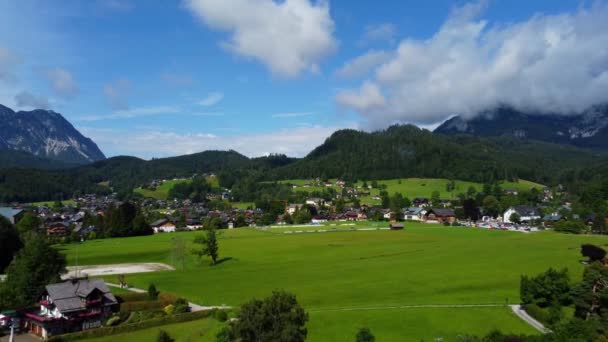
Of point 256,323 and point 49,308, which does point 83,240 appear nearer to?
point 49,308

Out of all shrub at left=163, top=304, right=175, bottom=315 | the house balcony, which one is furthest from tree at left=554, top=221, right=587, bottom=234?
the house balcony

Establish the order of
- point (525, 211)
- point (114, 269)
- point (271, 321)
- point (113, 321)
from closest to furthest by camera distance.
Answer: point (271, 321) < point (113, 321) < point (114, 269) < point (525, 211)

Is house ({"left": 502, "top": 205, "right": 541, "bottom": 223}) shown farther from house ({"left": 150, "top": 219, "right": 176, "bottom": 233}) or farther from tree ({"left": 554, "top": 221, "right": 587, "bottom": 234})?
house ({"left": 150, "top": 219, "right": 176, "bottom": 233})

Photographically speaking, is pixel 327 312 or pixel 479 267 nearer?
pixel 327 312

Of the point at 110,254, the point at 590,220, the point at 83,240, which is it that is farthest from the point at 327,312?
the point at 590,220

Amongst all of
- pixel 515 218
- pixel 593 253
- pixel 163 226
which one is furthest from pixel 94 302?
pixel 515 218

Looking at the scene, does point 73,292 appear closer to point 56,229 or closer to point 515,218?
point 56,229
